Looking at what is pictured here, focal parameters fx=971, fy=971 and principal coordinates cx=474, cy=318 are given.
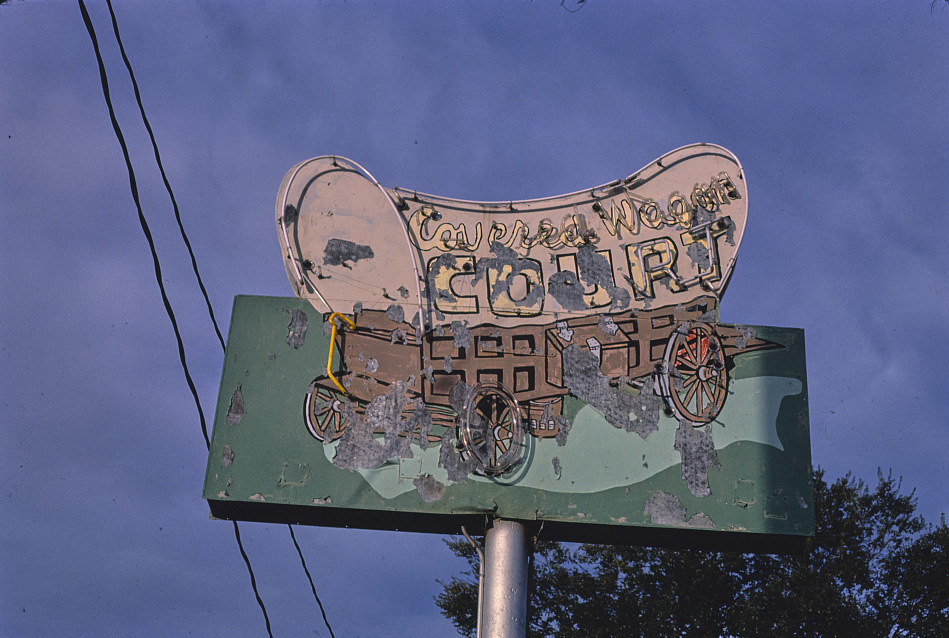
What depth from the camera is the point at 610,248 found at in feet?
30.2

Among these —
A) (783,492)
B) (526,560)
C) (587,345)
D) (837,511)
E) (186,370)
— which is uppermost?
(837,511)

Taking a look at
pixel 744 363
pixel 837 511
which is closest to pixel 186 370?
pixel 744 363

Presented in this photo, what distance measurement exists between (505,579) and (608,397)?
182 centimetres

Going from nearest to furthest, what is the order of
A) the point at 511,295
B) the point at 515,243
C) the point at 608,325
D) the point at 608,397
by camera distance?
the point at 608,397
the point at 608,325
the point at 511,295
the point at 515,243

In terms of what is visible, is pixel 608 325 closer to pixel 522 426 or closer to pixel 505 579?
pixel 522 426

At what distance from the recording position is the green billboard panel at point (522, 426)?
8.22 m

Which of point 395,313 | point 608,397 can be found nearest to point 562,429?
point 608,397

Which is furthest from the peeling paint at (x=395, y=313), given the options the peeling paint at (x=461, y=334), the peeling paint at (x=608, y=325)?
→ the peeling paint at (x=608, y=325)

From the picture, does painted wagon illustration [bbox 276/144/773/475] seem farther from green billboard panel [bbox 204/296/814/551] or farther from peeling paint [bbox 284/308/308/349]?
peeling paint [bbox 284/308/308/349]

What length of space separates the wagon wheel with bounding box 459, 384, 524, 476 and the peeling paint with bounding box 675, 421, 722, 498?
54.8 inches

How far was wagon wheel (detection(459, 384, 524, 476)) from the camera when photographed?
8.40 meters

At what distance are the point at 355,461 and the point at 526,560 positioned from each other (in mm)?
1692

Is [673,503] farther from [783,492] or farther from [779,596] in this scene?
[779,596]

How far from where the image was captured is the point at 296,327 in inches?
352
